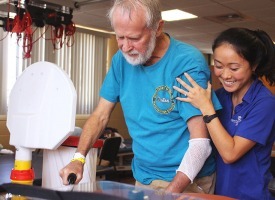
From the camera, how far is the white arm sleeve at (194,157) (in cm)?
129

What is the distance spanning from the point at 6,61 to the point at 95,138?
177 inches

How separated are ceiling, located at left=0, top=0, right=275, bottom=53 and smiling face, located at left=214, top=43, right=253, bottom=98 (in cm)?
227

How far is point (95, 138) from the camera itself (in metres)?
1.55

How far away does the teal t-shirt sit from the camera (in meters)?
1.40

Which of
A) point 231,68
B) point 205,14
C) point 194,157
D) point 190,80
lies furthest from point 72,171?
point 205,14

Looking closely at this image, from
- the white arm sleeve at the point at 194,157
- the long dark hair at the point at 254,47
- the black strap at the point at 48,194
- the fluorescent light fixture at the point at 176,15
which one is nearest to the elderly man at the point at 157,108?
the white arm sleeve at the point at 194,157

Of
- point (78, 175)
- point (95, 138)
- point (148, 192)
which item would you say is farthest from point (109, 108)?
point (148, 192)

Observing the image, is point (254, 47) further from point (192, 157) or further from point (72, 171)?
point (72, 171)

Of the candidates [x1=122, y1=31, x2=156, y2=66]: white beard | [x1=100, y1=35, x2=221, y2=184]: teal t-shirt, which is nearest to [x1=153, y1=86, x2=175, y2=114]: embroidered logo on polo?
[x1=100, y1=35, x2=221, y2=184]: teal t-shirt

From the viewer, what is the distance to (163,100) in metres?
1.41

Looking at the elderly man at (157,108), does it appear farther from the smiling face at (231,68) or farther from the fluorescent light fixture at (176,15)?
the fluorescent light fixture at (176,15)

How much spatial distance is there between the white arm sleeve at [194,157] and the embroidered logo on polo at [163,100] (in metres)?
0.15

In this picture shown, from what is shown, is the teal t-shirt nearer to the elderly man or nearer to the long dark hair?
the elderly man

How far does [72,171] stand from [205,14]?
446cm
